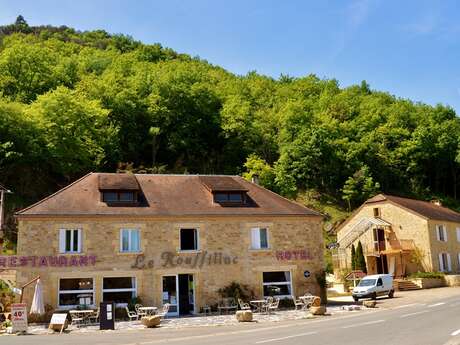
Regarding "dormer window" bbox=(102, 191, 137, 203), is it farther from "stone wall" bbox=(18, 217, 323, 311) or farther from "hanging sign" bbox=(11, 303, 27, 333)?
"hanging sign" bbox=(11, 303, 27, 333)

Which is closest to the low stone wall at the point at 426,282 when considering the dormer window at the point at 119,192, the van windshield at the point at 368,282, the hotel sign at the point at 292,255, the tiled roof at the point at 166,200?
the van windshield at the point at 368,282

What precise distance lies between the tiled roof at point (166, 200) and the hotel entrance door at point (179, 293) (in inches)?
136

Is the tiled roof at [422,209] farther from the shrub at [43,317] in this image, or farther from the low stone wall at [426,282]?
the shrub at [43,317]

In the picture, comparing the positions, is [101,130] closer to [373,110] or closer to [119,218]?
[119,218]

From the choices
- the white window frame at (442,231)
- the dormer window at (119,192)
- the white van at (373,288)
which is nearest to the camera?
the dormer window at (119,192)

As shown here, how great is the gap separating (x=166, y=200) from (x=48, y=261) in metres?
6.93

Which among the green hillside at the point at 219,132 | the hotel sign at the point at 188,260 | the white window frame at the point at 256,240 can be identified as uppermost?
the green hillside at the point at 219,132

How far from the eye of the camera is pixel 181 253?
26109 millimetres

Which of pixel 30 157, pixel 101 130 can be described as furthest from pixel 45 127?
pixel 101 130

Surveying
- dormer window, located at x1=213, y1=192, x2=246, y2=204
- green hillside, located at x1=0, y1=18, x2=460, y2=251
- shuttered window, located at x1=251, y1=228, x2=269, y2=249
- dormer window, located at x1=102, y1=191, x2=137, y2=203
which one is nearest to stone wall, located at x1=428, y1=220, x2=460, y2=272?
green hillside, located at x1=0, y1=18, x2=460, y2=251

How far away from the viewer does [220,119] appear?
230 feet

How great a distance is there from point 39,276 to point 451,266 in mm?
34854

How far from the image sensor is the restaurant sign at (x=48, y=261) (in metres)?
23.8

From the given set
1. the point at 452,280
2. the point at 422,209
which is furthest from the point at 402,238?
the point at 452,280
